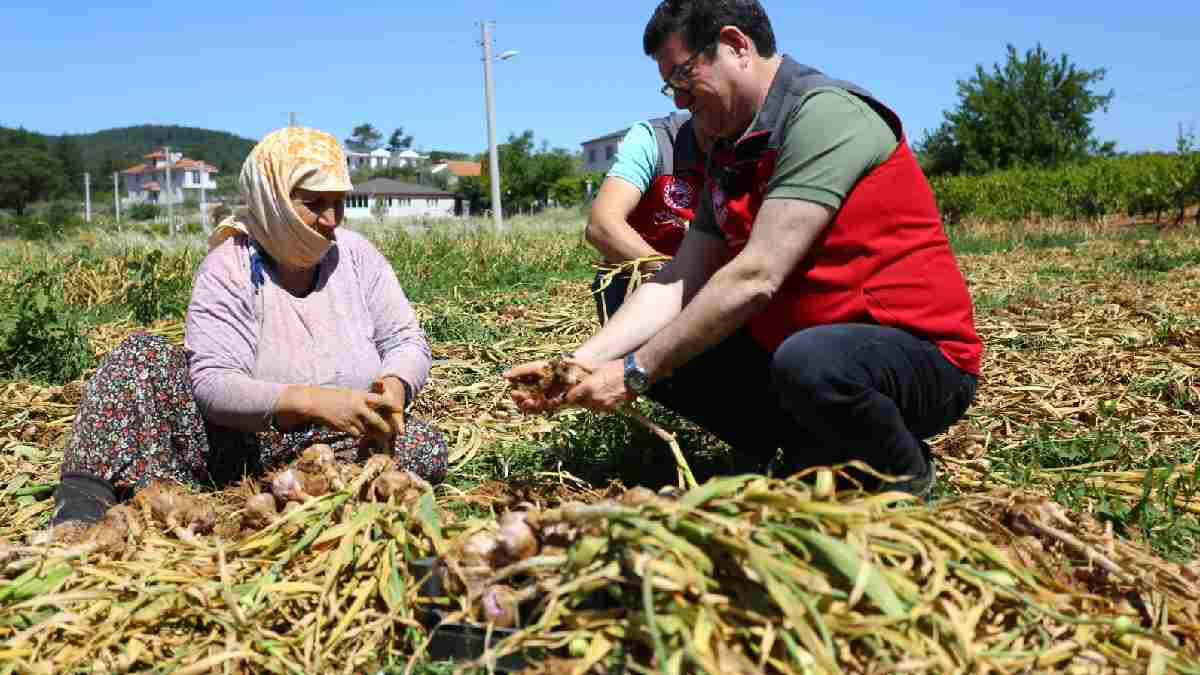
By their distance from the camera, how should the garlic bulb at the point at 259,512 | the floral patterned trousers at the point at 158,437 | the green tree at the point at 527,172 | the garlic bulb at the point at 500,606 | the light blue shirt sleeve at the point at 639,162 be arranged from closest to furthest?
the garlic bulb at the point at 500,606
the garlic bulb at the point at 259,512
the floral patterned trousers at the point at 158,437
the light blue shirt sleeve at the point at 639,162
the green tree at the point at 527,172

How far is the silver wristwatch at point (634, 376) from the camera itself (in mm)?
2344

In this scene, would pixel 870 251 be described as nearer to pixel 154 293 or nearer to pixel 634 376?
pixel 634 376

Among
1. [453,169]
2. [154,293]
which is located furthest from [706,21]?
[453,169]

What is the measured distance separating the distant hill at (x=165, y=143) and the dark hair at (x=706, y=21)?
14647 centimetres

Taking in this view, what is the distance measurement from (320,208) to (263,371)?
48 centimetres

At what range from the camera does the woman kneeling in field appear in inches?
99.3

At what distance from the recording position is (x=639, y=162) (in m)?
3.59

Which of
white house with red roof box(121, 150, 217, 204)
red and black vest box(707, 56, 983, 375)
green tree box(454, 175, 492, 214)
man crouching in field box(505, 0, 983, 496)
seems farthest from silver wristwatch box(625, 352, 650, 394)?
white house with red roof box(121, 150, 217, 204)

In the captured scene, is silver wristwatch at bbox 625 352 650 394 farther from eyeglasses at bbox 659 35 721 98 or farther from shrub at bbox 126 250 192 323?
shrub at bbox 126 250 192 323

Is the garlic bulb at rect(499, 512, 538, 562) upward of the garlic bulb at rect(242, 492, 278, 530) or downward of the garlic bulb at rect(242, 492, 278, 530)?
upward

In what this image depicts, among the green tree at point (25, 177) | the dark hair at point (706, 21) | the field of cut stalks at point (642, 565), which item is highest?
the green tree at point (25, 177)

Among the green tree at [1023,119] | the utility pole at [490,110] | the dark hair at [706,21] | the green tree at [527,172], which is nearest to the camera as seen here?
the dark hair at [706,21]

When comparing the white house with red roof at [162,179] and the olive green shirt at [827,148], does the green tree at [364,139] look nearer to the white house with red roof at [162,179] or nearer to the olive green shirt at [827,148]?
the white house with red roof at [162,179]

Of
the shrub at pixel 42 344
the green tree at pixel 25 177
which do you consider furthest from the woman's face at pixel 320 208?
the green tree at pixel 25 177
